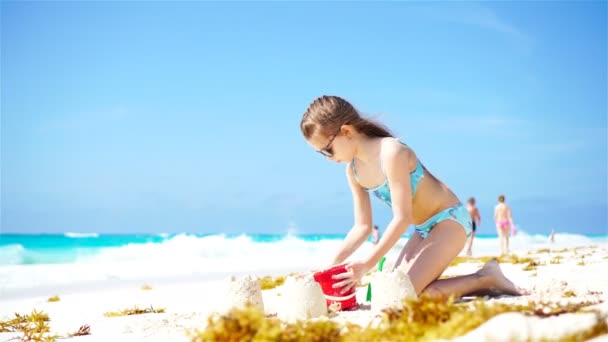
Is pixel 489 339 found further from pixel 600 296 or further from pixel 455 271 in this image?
pixel 455 271

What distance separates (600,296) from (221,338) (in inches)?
118

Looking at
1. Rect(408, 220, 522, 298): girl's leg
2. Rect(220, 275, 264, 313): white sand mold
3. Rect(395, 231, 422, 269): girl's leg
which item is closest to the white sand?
Rect(220, 275, 264, 313): white sand mold

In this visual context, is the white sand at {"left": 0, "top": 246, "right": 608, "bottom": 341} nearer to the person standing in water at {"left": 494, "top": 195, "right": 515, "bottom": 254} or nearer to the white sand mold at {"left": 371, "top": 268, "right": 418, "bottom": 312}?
the white sand mold at {"left": 371, "top": 268, "right": 418, "bottom": 312}

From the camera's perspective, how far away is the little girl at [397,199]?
4.14m

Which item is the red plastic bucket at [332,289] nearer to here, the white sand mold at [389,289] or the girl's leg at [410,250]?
the white sand mold at [389,289]

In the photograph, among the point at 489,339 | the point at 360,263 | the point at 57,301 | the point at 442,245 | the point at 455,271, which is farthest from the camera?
the point at 455,271

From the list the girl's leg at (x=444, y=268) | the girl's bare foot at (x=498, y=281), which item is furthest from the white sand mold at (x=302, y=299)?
the girl's bare foot at (x=498, y=281)

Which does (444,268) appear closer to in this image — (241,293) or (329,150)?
(329,150)

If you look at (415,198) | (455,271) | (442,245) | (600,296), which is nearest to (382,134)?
(415,198)

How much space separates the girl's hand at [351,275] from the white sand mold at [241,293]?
22.1 inches

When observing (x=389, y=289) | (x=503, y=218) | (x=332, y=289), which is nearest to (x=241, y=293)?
(x=332, y=289)

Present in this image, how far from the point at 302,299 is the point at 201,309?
7.52 ft

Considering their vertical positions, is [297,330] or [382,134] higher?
[382,134]

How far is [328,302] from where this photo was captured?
419 centimetres
